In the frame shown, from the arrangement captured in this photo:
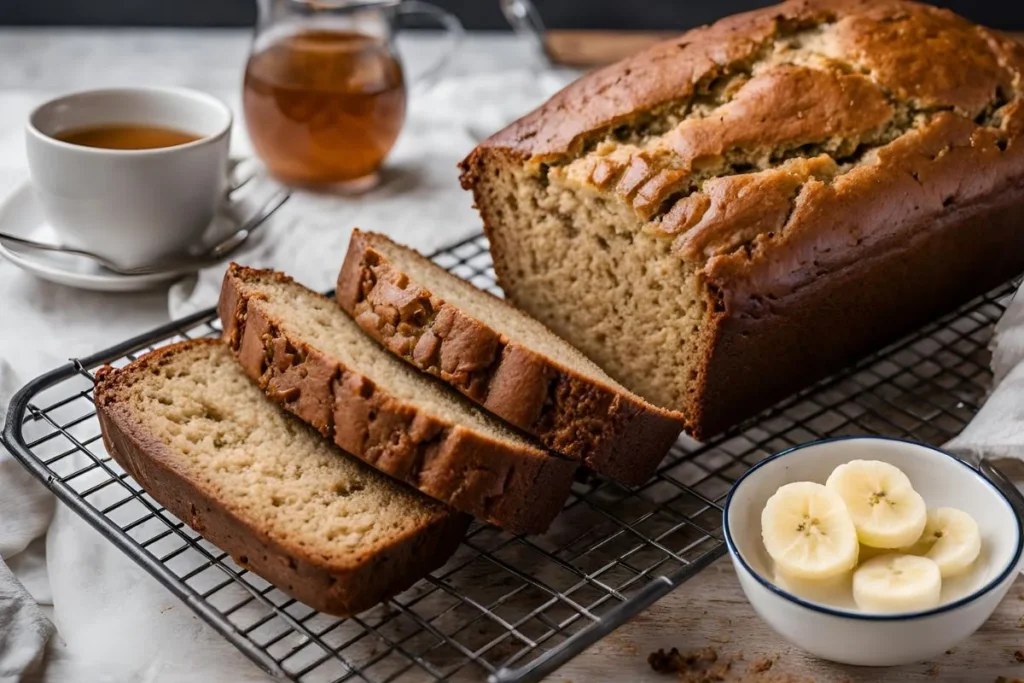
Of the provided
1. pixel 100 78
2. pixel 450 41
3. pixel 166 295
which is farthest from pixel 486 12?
pixel 166 295

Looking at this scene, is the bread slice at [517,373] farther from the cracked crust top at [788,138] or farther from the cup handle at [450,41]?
the cup handle at [450,41]

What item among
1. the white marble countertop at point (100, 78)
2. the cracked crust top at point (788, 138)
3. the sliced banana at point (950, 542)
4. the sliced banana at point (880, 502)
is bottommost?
the white marble countertop at point (100, 78)

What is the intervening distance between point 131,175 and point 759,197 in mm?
1737

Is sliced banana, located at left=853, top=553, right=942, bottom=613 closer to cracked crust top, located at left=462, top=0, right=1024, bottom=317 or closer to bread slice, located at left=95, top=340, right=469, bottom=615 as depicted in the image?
cracked crust top, located at left=462, top=0, right=1024, bottom=317

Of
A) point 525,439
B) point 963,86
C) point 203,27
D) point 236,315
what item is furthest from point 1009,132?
point 203,27

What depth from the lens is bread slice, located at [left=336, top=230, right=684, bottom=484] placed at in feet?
8.00

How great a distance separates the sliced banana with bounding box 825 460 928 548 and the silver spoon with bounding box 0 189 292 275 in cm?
200

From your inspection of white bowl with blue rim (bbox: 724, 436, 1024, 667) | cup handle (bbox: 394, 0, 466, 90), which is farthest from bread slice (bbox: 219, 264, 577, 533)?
cup handle (bbox: 394, 0, 466, 90)

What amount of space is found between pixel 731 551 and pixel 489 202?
47.5 inches

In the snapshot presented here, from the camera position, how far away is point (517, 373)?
2.46m

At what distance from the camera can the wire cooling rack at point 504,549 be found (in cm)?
221

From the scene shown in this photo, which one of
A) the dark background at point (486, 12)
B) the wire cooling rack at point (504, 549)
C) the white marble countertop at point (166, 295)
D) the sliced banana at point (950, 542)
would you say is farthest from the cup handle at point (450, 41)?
the sliced banana at point (950, 542)

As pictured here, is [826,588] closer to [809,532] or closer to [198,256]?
[809,532]

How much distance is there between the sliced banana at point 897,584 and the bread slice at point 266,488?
768 millimetres
